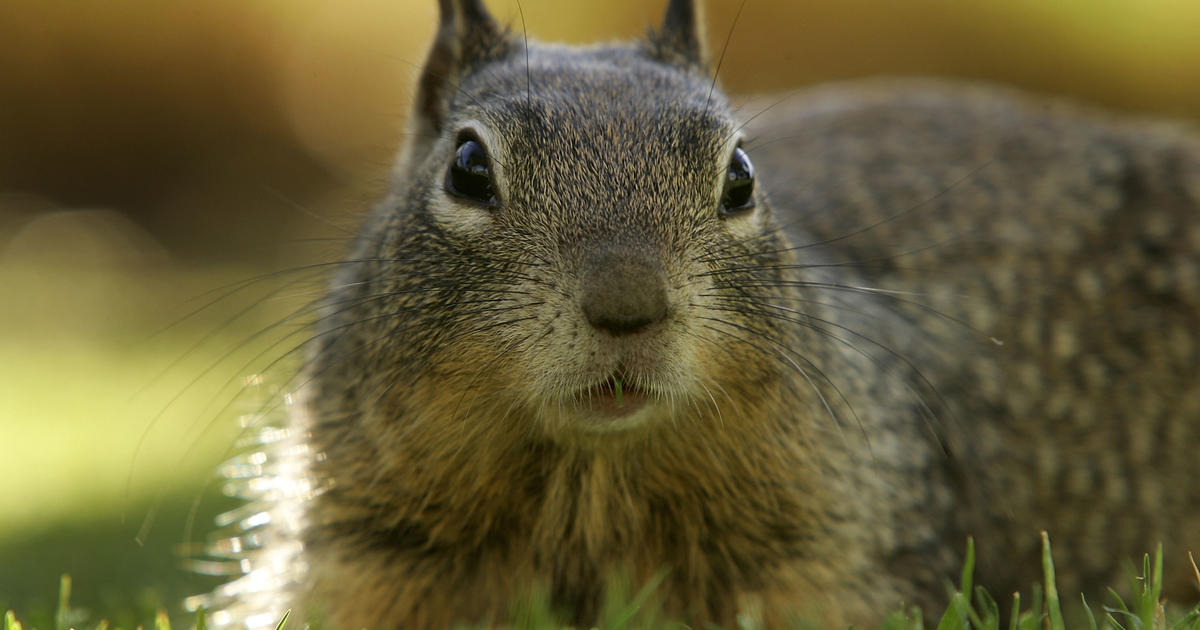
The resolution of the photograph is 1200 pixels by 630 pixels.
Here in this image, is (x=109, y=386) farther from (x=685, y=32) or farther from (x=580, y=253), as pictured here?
(x=580, y=253)

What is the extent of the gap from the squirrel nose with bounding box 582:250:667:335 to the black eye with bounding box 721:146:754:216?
68cm

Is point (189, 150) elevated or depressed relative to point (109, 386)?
elevated

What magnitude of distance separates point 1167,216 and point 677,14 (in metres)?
2.28

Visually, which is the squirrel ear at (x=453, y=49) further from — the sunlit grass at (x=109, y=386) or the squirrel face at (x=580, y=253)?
the sunlit grass at (x=109, y=386)

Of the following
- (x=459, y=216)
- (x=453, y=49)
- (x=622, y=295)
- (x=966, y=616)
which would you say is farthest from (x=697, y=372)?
(x=453, y=49)

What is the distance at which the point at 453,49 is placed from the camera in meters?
4.37

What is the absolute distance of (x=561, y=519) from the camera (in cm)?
376

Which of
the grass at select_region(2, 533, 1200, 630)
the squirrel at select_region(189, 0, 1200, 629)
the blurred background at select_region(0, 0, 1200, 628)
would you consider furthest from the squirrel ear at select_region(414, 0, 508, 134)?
the blurred background at select_region(0, 0, 1200, 628)

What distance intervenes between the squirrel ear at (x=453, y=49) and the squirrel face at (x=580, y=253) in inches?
12.5

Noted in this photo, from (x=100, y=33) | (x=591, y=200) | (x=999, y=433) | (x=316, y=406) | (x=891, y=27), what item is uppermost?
(x=100, y=33)

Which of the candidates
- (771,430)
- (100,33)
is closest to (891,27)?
(100,33)

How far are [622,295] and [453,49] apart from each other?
173 cm

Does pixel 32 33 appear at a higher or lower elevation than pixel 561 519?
higher

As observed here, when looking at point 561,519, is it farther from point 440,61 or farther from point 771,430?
point 440,61
